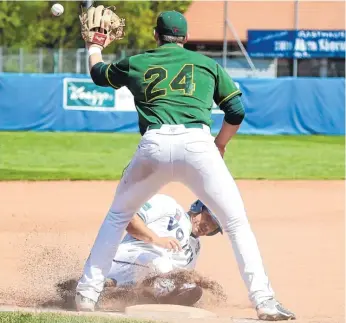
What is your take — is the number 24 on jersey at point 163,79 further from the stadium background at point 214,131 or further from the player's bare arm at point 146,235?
the stadium background at point 214,131

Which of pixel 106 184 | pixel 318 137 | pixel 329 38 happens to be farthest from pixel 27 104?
pixel 329 38

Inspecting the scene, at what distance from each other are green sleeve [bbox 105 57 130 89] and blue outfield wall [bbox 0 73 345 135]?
58.0 ft

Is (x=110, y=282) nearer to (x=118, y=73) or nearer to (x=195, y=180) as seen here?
(x=195, y=180)

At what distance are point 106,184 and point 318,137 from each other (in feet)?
39.6

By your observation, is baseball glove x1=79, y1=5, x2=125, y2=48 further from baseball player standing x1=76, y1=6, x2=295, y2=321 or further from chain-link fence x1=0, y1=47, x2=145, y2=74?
chain-link fence x1=0, y1=47, x2=145, y2=74

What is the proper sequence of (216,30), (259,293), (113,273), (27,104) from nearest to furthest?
(259,293) → (113,273) → (27,104) → (216,30)

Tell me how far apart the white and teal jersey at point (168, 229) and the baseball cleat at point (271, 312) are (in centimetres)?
110

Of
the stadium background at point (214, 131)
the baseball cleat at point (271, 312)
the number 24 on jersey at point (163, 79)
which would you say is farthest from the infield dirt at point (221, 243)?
the number 24 on jersey at point (163, 79)

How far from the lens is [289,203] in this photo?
11.7 metres

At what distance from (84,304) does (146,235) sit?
0.67 meters

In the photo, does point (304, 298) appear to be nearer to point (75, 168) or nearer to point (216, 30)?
point (75, 168)

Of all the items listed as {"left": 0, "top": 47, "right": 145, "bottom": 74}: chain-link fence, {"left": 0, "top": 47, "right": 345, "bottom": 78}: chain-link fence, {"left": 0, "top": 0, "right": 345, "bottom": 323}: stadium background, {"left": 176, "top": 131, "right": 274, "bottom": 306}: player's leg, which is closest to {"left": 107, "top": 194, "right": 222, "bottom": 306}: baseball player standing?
{"left": 0, "top": 0, "right": 345, "bottom": 323}: stadium background

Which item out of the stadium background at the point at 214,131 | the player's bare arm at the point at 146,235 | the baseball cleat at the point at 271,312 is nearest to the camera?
the baseball cleat at the point at 271,312

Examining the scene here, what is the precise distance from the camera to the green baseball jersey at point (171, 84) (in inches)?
208
